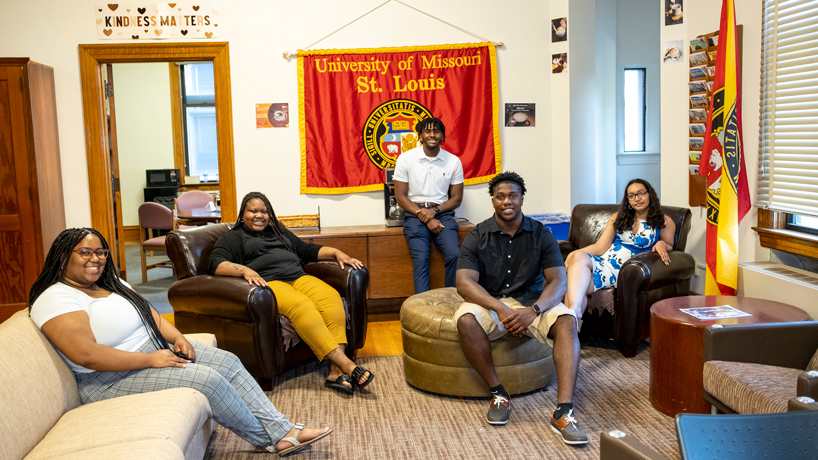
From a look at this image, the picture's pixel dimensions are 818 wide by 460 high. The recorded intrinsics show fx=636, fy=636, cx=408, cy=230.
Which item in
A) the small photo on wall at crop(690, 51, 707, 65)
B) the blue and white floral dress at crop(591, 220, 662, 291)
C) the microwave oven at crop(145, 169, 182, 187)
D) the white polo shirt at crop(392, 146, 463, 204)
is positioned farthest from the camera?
the microwave oven at crop(145, 169, 182, 187)

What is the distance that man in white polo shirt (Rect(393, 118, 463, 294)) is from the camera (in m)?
4.64

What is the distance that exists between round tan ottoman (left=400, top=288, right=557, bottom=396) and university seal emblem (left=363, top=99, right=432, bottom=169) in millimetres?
2298

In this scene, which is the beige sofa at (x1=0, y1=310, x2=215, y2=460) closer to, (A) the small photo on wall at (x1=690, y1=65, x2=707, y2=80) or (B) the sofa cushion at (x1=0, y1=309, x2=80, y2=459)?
(B) the sofa cushion at (x1=0, y1=309, x2=80, y2=459)

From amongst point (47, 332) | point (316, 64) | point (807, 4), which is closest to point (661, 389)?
point (807, 4)

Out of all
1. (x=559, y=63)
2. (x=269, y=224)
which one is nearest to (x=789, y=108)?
(x=559, y=63)

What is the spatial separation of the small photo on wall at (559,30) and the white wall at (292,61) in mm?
78

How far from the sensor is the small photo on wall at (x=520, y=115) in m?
5.46

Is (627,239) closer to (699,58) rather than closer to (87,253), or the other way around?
(699,58)

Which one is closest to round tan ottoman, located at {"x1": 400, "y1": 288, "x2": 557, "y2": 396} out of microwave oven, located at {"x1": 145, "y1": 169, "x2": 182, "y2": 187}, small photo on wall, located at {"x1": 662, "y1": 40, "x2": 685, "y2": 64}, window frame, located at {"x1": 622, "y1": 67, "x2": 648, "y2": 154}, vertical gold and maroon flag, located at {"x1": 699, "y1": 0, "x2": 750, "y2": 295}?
vertical gold and maroon flag, located at {"x1": 699, "y1": 0, "x2": 750, "y2": 295}

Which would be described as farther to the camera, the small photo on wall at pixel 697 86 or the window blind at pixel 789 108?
the small photo on wall at pixel 697 86

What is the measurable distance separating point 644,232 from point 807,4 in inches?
58.9

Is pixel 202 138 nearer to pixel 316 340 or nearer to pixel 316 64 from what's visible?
pixel 316 64

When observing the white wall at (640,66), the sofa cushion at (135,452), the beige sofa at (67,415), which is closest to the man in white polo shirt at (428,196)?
the beige sofa at (67,415)

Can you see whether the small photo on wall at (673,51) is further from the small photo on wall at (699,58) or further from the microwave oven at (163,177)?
the microwave oven at (163,177)
